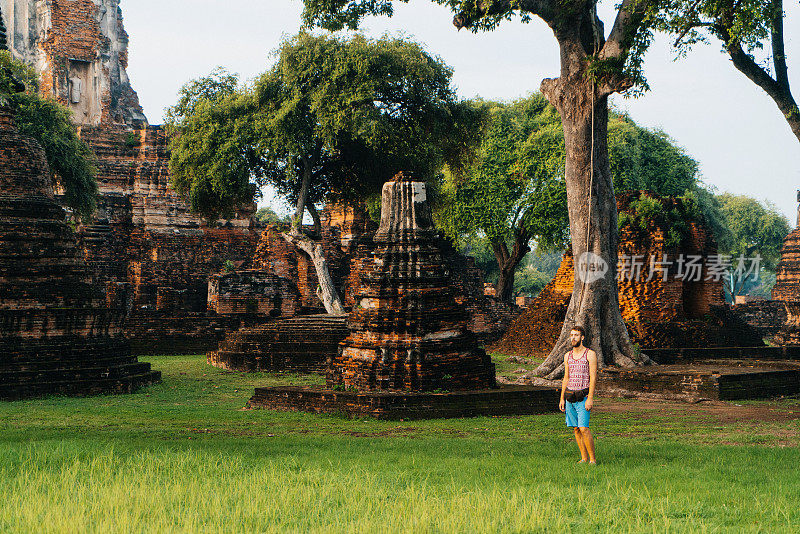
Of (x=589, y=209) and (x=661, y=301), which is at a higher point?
(x=589, y=209)

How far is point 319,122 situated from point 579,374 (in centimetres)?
1555

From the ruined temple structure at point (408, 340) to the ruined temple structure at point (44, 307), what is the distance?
133 inches

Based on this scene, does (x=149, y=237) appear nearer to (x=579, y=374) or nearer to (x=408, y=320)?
(x=408, y=320)

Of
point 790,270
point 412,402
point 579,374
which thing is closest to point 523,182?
point 790,270

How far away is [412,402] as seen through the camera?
393 inches

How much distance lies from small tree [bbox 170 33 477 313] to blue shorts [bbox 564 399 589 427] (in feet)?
49.4

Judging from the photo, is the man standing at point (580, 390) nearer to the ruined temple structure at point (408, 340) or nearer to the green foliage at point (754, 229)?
the ruined temple structure at point (408, 340)

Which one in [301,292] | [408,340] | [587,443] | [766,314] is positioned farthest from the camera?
[766,314]

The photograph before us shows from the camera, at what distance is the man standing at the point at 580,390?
266 inches

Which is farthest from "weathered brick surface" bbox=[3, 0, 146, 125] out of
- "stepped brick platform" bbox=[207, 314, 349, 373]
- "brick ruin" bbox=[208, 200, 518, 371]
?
"stepped brick platform" bbox=[207, 314, 349, 373]

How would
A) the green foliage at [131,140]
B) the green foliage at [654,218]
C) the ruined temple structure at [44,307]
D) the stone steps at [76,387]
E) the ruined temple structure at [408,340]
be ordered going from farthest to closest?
the green foliage at [131,140] < the green foliage at [654,218] < the ruined temple structure at [44,307] < the stone steps at [76,387] < the ruined temple structure at [408,340]

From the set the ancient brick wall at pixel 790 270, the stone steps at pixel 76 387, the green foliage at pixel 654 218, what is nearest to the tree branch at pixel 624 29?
the green foliage at pixel 654 218

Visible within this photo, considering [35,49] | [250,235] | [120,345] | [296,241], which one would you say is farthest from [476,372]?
[35,49]

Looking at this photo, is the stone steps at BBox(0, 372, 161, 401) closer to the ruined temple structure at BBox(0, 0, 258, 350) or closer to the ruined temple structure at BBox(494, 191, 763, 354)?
the ruined temple structure at BBox(0, 0, 258, 350)
